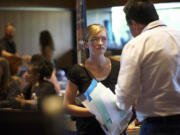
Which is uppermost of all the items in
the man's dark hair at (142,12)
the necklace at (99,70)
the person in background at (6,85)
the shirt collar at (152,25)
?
the man's dark hair at (142,12)

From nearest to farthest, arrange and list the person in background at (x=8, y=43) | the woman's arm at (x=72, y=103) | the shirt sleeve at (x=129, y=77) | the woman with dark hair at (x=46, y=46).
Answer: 1. the shirt sleeve at (x=129, y=77)
2. the woman's arm at (x=72, y=103)
3. the woman with dark hair at (x=46, y=46)
4. the person in background at (x=8, y=43)

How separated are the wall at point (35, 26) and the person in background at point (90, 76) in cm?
716

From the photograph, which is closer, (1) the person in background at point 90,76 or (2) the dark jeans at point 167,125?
(2) the dark jeans at point 167,125

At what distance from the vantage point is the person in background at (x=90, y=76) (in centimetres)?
182

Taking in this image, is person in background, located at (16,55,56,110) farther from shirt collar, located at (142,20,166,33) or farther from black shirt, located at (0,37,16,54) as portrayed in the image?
black shirt, located at (0,37,16,54)

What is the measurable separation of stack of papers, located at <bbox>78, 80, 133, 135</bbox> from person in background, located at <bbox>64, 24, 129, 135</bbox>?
0.17 meters

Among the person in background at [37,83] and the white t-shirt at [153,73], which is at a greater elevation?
the white t-shirt at [153,73]

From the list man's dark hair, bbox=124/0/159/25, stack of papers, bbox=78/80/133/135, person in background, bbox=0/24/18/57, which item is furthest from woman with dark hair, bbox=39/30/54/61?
man's dark hair, bbox=124/0/159/25

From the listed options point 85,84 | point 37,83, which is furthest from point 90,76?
point 37,83

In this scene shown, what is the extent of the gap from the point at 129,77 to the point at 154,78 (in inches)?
4.2

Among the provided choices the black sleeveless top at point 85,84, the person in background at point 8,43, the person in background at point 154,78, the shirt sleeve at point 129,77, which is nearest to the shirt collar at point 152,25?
the person in background at point 154,78

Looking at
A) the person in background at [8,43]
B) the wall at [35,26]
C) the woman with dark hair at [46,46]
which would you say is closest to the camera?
the woman with dark hair at [46,46]

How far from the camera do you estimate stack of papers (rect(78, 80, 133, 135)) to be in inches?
62.0

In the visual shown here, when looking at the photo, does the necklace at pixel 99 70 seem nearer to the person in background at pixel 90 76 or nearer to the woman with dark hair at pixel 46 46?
the person in background at pixel 90 76
